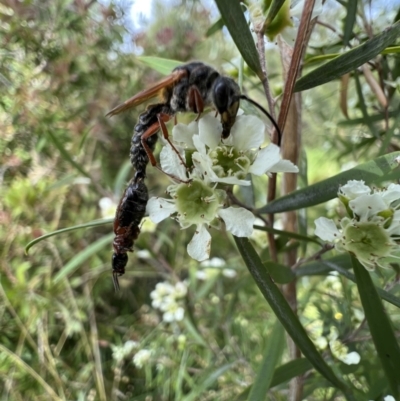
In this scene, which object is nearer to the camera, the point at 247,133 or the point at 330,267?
the point at 247,133

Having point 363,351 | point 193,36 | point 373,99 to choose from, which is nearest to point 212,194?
point 363,351

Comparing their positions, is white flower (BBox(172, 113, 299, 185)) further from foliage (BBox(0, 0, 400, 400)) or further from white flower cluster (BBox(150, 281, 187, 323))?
white flower cluster (BBox(150, 281, 187, 323))

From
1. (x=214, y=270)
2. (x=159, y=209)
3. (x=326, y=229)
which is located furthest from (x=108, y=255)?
(x=326, y=229)

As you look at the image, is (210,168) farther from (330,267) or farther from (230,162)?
(330,267)

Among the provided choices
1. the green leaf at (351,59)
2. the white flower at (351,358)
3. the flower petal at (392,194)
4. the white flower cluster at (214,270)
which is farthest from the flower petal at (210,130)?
the white flower cluster at (214,270)

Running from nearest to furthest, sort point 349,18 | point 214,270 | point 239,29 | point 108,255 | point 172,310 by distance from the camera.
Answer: point 239,29
point 349,18
point 172,310
point 214,270
point 108,255

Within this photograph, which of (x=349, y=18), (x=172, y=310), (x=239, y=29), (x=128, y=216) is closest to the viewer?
(x=239, y=29)

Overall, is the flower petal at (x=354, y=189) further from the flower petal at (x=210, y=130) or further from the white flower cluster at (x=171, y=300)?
the white flower cluster at (x=171, y=300)
